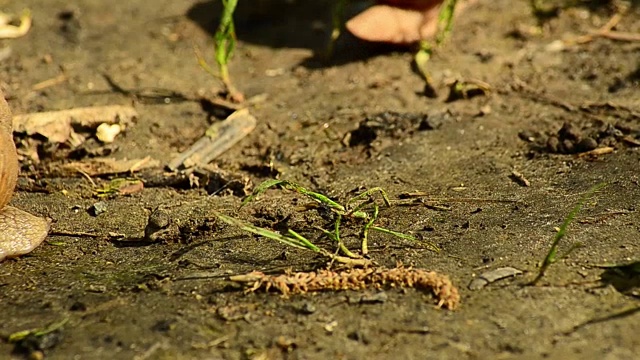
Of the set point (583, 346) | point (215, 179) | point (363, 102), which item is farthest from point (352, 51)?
point (583, 346)

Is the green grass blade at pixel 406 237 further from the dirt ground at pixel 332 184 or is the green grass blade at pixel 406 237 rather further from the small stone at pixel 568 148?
the small stone at pixel 568 148

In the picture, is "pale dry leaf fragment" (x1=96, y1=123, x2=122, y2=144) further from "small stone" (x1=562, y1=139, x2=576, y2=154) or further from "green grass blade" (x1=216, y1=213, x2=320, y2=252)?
"small stone" (x1=562, y1=139, x2=576, y2=154)

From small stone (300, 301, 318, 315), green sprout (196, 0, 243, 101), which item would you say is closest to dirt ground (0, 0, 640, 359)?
small stone (300, 301, 318, 315)

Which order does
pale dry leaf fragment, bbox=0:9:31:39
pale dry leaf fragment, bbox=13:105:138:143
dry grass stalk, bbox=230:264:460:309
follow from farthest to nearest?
pale dry leaf fragment, bbox=0:9:31:39 < pale dry leaf fragment, bbox=13:105:138:143 < dry grass stalk, bbox=230:264:460:309

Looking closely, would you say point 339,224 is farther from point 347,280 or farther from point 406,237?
point 347,280

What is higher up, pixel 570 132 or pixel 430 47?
pixel 430 47

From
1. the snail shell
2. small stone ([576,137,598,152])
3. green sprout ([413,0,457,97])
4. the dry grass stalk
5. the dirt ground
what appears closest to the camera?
the dirt ground

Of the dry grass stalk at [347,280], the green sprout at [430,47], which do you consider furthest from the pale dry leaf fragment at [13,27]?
the dry grass stalk at [347,280]

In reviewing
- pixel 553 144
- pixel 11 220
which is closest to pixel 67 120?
pixel 11 220

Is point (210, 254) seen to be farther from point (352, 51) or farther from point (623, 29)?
point (623, 29)
